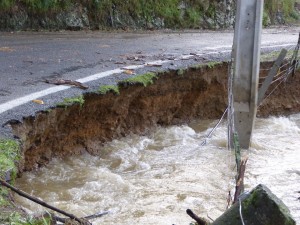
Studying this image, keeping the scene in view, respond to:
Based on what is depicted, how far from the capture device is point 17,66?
6500 mm

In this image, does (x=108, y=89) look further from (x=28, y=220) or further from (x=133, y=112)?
(x=28, y=220)

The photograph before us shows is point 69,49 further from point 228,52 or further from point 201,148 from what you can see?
point 201,148

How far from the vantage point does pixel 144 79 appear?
603 centimetres

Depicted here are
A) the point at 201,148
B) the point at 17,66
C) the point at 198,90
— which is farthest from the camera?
the point at 198,90

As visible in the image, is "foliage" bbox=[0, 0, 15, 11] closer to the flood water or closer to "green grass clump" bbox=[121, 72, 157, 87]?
"green grass clump" bbox=[121, 72, 157, 87]

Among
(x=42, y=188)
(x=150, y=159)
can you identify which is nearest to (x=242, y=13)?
(x=150, y=159)

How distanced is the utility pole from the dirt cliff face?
109 cm

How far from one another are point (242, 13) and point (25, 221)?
384cm

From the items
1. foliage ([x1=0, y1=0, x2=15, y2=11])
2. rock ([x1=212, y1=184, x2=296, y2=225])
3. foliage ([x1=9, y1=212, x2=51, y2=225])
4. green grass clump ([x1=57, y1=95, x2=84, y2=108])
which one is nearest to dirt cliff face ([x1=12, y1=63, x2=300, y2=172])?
green grass clump ([x1=57, y1=95, x2=84, y2=108])

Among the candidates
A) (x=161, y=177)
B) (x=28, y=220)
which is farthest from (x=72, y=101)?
(x=28, y=220)

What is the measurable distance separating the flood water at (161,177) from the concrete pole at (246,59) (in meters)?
0.54

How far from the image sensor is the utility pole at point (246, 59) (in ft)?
18.1

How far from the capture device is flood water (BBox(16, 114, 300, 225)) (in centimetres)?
402

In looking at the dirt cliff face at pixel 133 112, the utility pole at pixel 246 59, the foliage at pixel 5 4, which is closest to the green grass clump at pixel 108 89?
the dirt cliff face at pixel 133 112
